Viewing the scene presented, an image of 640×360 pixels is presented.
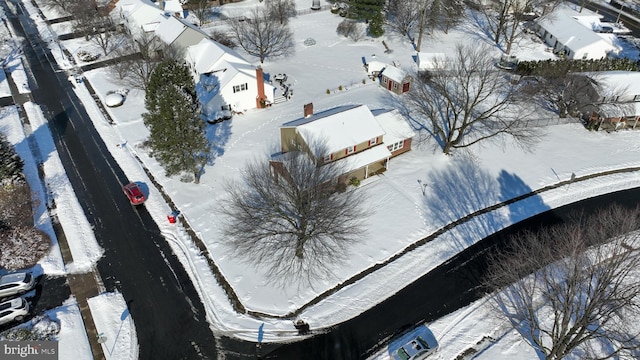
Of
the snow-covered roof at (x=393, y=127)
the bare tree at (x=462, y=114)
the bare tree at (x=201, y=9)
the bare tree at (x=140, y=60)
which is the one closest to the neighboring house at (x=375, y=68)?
the bare tree at (x=462, y=114)

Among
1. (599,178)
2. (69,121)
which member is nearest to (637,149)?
(599,178)

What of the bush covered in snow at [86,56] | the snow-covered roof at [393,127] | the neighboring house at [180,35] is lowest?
the snow-covered roof at [393,127]

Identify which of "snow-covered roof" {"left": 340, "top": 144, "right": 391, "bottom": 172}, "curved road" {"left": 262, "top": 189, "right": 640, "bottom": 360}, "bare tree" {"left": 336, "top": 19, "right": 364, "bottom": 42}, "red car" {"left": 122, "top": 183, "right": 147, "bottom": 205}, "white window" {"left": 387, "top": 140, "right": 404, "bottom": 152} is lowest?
"curved road" {"left": 262, "top": 189, "right": 640, "bottom": 360}

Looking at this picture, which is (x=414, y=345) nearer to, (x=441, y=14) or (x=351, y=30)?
(x=351, y=30)

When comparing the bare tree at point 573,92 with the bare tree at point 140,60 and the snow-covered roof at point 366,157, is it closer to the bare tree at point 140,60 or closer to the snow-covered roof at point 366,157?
the snow-covered roof at point 366,157

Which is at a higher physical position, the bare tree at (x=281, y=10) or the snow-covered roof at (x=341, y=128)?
the bare tree at (x=281, y=10)

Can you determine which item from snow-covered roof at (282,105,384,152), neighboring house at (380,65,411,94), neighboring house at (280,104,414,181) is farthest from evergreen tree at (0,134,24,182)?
neighboring house at (380,65,411,94)

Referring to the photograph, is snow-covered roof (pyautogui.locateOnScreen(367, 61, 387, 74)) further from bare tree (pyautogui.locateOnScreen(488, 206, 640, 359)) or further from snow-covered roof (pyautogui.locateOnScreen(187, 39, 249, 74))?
bare tree (pyautogui.locateOnScreen(488, 206, 640, 359))
